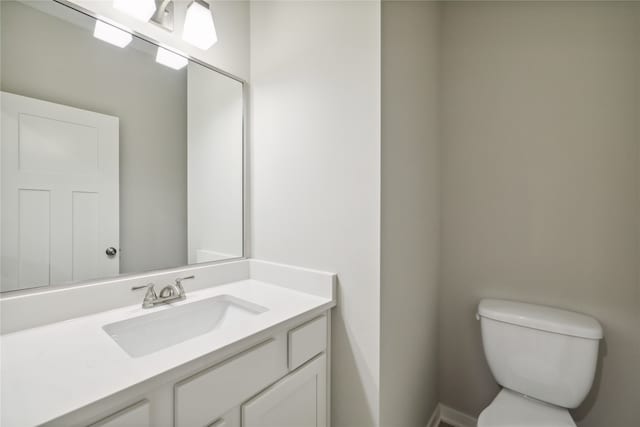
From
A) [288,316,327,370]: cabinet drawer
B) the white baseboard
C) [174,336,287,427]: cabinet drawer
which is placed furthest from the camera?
the white baseboard

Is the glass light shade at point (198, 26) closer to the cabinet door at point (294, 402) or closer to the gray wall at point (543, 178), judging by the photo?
the gray wall at point (543, 178)

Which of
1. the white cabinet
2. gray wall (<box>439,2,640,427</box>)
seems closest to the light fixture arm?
the white cabinet

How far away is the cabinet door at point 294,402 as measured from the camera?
87 centimetres

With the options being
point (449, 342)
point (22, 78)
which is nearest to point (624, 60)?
point (449, 342)

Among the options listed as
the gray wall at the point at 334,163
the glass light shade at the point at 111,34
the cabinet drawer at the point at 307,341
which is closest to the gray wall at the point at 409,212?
the gray wall at the point at 334,163

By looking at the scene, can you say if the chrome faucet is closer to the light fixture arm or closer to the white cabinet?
the white cabinet

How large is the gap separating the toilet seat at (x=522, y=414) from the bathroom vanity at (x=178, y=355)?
67 cm

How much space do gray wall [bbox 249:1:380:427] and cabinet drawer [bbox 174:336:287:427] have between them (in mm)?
347

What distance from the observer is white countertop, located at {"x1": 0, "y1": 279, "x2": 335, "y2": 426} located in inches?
21.7

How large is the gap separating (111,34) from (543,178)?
1.96m

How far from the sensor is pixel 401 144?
1.19 metres

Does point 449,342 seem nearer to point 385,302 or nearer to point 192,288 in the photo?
point 385,302

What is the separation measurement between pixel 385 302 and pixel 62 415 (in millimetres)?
927

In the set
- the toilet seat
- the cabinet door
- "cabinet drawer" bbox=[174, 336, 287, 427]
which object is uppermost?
"cabinet drawer" bbox=[174, 336, 287, 427]
